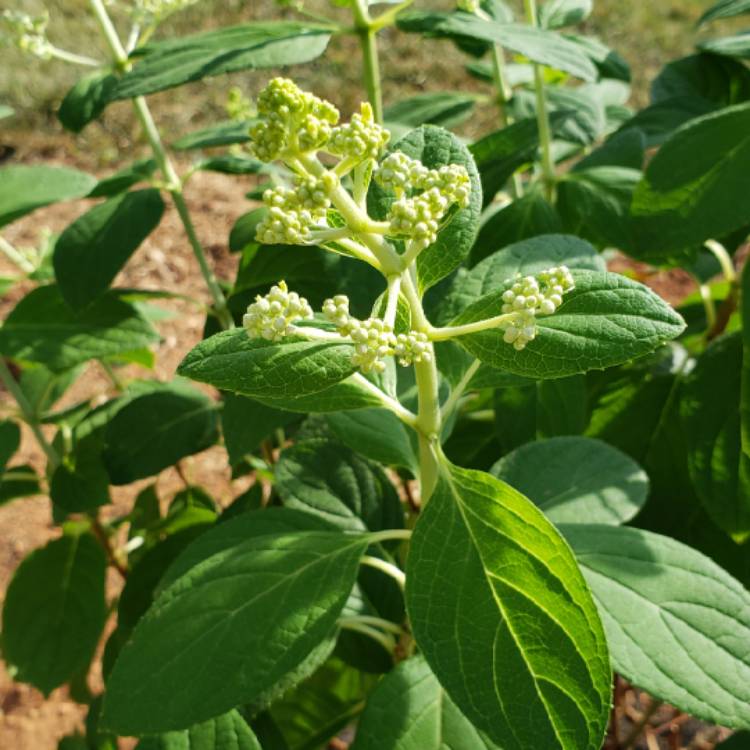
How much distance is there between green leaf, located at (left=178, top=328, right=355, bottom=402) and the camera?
35.3 inches

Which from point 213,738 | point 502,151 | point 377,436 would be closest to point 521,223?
point 502,151

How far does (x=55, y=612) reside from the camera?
202 cm

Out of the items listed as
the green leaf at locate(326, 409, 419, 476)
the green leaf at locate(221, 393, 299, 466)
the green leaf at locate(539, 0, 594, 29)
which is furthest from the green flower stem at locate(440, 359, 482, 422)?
the green leaf at locate(539, 0, 594, 29)

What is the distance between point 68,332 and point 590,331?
1.15m

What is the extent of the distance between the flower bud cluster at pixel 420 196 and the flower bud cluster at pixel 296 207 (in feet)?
0.22

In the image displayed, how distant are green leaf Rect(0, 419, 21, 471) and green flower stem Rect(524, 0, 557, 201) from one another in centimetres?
111

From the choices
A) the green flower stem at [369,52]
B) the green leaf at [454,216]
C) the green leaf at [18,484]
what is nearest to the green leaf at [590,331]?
the green leaf at [454,216]

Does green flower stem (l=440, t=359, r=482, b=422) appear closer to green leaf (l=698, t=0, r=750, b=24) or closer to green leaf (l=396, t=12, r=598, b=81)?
green leaf (l=396, t=12, r=598, b=81)

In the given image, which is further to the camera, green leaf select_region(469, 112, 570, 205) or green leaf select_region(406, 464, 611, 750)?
green leaf select_region(469, 112, 570, 205)

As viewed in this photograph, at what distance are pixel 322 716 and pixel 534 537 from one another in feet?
3.31

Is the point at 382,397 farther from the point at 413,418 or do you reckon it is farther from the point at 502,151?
the point at 502,151

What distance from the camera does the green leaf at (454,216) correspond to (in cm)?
108

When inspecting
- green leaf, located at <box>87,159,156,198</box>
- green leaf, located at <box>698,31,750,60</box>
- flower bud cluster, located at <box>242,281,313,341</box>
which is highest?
flower bud cluster, located at <box>242,281,313,341</box>

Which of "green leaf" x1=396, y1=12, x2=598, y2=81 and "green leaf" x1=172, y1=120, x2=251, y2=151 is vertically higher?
"green leaf" x1=396, y1=12, x2=598, y2=81
